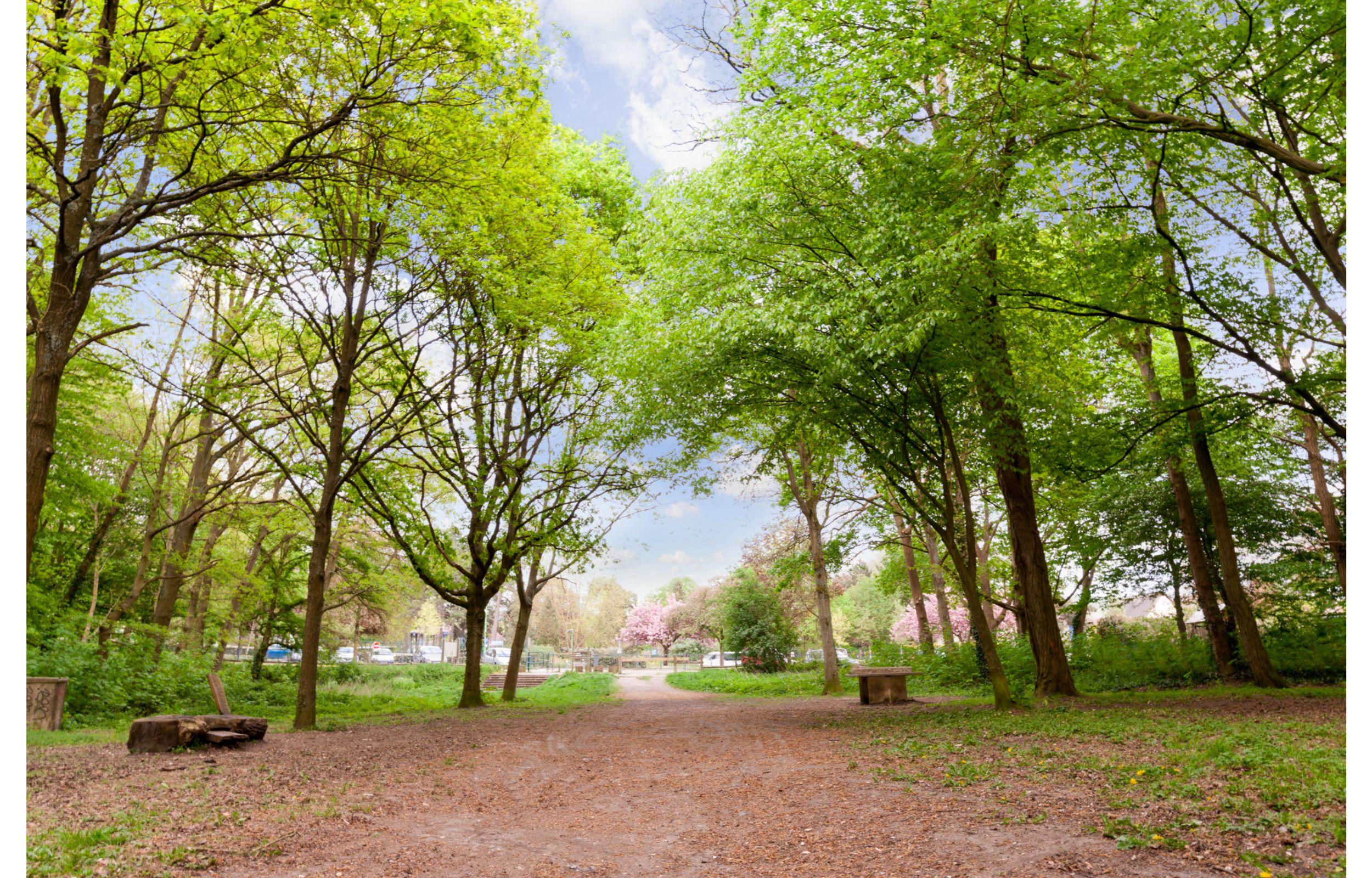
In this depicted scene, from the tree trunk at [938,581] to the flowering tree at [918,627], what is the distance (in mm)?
8295

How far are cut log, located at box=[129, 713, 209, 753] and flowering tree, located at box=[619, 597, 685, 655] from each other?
4836 centimetres

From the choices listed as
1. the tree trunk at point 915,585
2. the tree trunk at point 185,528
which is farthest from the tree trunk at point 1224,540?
the tree trunk at point 185,528

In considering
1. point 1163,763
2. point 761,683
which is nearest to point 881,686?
point 1163,763

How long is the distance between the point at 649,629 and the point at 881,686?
46027 millimetres

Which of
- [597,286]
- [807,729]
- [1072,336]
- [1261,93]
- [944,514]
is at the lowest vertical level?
[807,729]

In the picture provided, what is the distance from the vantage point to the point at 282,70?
781cm

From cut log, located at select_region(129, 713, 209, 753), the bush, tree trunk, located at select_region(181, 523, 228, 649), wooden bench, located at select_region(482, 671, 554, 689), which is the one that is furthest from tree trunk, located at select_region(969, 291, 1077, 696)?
wooden bench, located at select_region(482, 671, 554, 689)

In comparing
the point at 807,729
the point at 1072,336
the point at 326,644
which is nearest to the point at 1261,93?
the point at 1072,336

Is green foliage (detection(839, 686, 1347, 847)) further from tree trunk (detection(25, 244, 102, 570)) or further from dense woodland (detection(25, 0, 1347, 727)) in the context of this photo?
tree trunk (detection(25, 244, 102, 570))

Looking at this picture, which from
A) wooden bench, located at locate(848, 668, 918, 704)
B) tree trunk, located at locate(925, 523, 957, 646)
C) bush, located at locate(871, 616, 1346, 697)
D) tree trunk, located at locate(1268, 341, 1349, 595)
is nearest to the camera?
bush, located at locate(871, 616, 1346, 697)

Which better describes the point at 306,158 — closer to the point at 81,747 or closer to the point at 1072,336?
the point at 81,747

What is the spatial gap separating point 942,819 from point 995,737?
12.2 feet

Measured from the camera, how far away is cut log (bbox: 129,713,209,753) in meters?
7.91

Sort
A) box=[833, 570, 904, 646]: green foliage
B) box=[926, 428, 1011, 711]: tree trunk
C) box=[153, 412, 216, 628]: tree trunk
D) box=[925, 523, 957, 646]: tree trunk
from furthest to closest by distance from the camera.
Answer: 1. box=[833, 570, 904, 646]: green foliage
2. box=[925, 523, 957, 646]: tree trunk
3. box=[153, 412, 216, 628]: tree trunk
4. box=[926, 428, 1011, 711]: tree trunk
